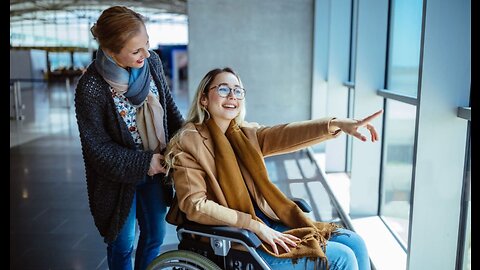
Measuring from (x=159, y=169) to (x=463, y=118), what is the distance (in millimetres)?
1416

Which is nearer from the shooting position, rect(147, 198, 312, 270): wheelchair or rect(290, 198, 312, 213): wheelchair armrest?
rect(147, 198, 312, 270): wheelchair

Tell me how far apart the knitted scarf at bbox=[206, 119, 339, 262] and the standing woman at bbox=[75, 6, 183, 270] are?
248mm

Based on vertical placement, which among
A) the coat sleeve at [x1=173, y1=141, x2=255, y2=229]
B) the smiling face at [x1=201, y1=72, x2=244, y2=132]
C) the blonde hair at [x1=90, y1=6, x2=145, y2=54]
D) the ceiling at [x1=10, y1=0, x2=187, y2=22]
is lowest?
the coat sleeve at [x1=173, y1=141, x2=255, y2=229]

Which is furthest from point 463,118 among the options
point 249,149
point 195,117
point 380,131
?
point 380,131

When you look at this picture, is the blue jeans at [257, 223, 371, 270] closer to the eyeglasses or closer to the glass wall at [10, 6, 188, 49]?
the eyeglasses

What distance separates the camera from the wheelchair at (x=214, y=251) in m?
1.58

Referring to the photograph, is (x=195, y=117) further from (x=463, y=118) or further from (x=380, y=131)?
(x=380, y=131)

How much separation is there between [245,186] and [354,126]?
19.2 inches

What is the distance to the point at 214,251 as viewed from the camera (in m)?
1.68

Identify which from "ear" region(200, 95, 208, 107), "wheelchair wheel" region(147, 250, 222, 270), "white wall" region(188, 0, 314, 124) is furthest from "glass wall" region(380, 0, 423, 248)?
"white wall" region(188, 0, 314, 124)

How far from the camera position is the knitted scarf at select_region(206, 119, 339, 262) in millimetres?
1765

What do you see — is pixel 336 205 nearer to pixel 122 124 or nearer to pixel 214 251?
pixel 214 251

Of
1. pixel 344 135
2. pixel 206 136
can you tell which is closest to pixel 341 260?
pixel 206 136

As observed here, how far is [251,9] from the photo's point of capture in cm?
689
